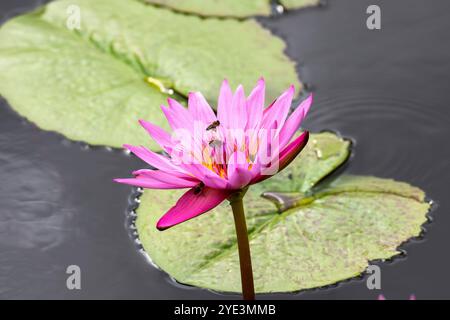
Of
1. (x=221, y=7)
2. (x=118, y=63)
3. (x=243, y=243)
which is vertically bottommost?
(x=243, y=243)

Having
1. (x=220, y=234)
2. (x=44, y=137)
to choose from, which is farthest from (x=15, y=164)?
(x=220, y=234)

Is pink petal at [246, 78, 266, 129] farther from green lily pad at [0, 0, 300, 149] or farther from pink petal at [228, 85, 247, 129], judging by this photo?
green lily pad at [0, 0, 300, 149]

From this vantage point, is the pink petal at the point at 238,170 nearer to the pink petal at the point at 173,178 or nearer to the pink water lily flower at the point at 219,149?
the pink water lily flower at the point at 219,149

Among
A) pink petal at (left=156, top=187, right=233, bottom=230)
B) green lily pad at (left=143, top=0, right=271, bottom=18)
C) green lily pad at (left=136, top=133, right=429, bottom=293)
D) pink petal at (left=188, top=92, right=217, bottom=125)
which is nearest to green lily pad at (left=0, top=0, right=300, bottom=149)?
green lily pad at (left=143, top=0, right=271, bottom=18)

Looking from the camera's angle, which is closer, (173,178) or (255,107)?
(173,178)

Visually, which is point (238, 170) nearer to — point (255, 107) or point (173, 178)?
point (173, 178)

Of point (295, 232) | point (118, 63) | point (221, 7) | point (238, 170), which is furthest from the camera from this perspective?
point (221, 7)

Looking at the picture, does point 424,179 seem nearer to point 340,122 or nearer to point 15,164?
point 340,122

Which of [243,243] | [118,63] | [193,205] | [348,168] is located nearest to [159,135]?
[193,205]
